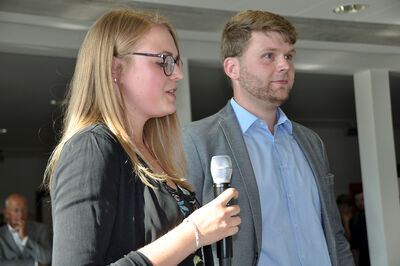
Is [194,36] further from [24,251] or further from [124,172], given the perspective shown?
[124,172]

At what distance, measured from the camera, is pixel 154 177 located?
3.99 ft

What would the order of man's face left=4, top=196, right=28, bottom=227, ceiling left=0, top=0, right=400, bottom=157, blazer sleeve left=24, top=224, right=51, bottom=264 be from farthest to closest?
man's face left=4, top=196, right=28, bottom=227
blazer sleeve left=24, top=224, right=51, bottom=264
ceiling left=0, top=0, right=400, bottom=157

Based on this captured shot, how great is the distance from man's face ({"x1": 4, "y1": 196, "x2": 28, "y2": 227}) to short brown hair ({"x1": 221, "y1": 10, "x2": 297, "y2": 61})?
3249mm

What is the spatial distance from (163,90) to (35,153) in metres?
13.5

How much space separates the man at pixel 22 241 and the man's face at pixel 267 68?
122 inches

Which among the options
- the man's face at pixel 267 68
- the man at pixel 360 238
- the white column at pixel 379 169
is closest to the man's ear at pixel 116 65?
the man's face at pixel 267 68

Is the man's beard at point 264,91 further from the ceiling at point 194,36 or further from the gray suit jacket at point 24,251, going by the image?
the gray suit jacket at point 24,251

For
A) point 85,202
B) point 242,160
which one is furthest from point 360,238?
point 85,202

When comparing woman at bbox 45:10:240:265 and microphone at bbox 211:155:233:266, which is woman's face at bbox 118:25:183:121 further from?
microphone at bbox 211:155:233:266

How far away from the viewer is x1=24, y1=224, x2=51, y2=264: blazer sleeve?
469 cm

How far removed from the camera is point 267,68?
237cm

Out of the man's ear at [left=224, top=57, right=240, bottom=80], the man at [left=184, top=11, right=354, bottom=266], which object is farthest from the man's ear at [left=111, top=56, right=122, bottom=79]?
the man's ear at [left=224, top=57, right=240, bottom=80]

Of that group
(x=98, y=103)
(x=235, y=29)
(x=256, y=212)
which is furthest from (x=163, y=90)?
(x=235, y=29)

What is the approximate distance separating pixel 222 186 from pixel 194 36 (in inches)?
175
